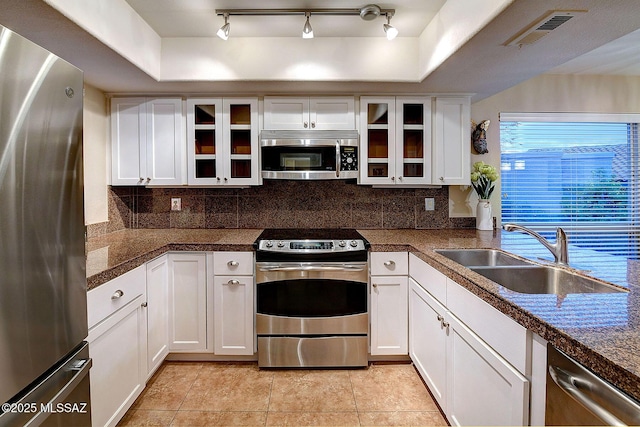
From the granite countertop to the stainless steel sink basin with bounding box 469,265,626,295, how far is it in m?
0.06

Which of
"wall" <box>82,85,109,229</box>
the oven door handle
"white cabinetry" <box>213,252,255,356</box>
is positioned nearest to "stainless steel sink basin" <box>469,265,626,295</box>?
the oven door handle

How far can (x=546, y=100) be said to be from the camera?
3035 millimetres

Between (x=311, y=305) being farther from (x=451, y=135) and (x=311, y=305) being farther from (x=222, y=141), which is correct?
(x=451, y=135)

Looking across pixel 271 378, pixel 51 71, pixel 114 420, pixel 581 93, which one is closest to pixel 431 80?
pixel 581 93

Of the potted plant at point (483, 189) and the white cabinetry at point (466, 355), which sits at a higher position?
the potted plant at point (483, 189)

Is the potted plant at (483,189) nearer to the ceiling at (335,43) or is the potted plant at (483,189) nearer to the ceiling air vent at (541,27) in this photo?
the ceiling at (335,43)

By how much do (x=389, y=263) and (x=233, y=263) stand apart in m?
1.07

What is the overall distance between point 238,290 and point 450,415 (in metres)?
1.45

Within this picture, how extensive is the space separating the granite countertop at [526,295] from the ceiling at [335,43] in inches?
43.3

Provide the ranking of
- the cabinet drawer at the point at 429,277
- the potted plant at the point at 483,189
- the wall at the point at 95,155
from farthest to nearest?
1. the potted plant at the point at 483,189
2. the wall at the point at 95,155
3. the cabinet drawer at the point at 429,277

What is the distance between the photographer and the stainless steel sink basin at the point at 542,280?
139 centimetres

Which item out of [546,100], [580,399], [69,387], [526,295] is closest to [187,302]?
[69,387]

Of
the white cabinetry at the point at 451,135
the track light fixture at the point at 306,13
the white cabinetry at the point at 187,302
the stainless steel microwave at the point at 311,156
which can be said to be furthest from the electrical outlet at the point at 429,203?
the white cabinetry at the point at 187,302

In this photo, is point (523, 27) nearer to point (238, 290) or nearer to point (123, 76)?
point (238, 290)
